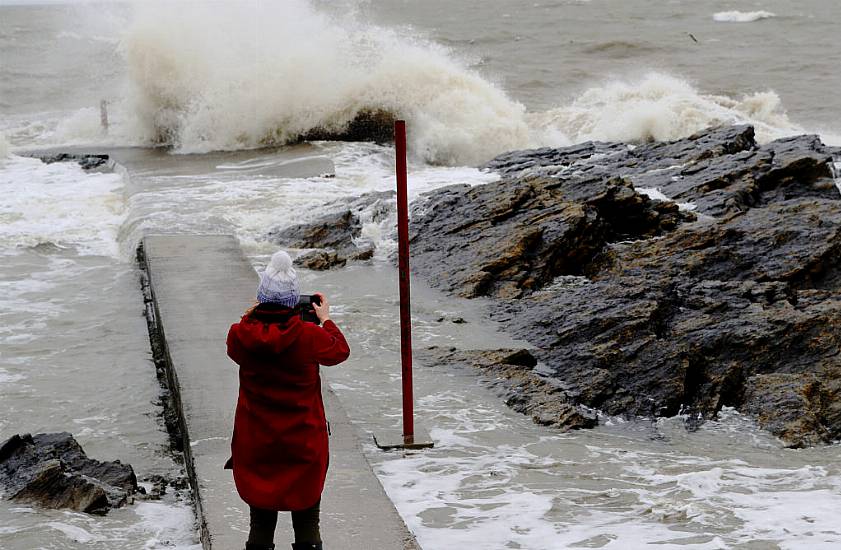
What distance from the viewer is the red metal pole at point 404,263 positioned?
562 centimetres

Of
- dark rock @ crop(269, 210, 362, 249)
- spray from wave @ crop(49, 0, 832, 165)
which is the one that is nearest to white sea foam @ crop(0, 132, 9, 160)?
spray from wave @ crop(49, 0, 832, 165)

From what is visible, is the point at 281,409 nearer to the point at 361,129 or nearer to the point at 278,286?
the point at 278,286

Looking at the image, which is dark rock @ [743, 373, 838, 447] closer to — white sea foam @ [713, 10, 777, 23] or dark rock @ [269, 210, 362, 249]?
dark rock @ [269, 210, 362, 249]

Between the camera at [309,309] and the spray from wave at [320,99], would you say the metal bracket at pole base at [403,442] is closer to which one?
the camera at [309,309]

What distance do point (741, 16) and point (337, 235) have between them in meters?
37.2

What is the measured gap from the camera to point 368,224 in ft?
38.5

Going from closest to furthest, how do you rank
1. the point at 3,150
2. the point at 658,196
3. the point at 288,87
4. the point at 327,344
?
1. the point at 327,344
2. the point at 658,196
3. the point at 3,150
4. the point at 288,87

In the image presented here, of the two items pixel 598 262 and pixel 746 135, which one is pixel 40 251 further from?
pixel 746 135

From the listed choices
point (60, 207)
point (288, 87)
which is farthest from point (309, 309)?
point (288, 87)

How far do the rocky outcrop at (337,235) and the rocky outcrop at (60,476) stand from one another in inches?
188

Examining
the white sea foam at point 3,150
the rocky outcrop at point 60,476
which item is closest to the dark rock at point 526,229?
the rocky outcrop at point 60,476

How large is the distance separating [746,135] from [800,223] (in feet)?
13.6

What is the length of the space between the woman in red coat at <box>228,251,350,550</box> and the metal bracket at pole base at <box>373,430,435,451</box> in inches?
94.9

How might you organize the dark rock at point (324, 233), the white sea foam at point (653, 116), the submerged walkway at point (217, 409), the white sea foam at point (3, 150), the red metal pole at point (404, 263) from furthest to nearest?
the white sea foam at point (653, 116) → the white sea foam at point (3, 150) → the dark rock at point (324, 233) → the red metal pole at point (404, 263) → the submerged walkway at point (217, 409)
